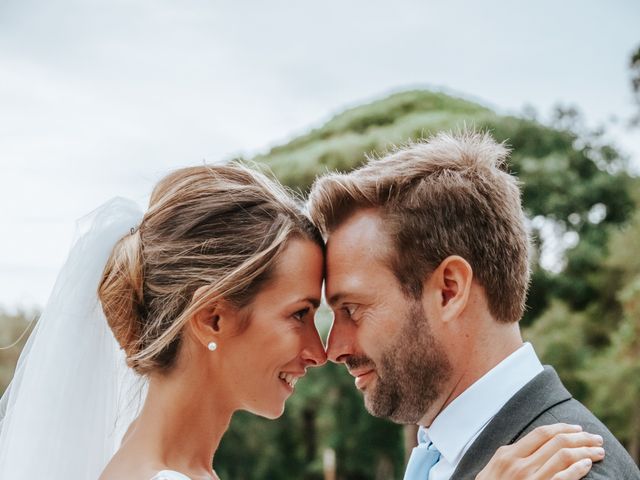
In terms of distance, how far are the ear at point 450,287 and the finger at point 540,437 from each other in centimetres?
62

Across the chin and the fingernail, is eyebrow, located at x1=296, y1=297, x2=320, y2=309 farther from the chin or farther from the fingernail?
the fingernail

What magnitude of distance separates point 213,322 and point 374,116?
88.4 ft

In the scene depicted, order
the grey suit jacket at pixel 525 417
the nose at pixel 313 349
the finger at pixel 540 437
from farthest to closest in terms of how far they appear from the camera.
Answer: the nose at pixel 313 349 < the grey suit jacket at pixel 525 417 < the finger at pixel 540 437

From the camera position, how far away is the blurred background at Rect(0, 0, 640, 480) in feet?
47.3

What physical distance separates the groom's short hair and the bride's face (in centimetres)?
34

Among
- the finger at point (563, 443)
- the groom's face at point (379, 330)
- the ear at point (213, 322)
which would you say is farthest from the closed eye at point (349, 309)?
the finger at point (563, 443)

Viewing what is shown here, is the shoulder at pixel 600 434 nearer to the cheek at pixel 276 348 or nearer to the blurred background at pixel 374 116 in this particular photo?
the cheek at pixel 276 348

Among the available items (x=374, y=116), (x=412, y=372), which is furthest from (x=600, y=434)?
(x=374, y=116)

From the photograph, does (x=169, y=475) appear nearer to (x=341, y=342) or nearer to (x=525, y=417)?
(x=341, y=342)

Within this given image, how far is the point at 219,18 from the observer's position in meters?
17.2

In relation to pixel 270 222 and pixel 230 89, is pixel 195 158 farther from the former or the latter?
pixel 230 89

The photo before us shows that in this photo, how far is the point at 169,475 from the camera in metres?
2.56

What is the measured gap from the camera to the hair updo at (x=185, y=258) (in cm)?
278

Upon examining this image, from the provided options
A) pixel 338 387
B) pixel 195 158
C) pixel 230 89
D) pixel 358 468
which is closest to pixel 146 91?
pixel 230 89
